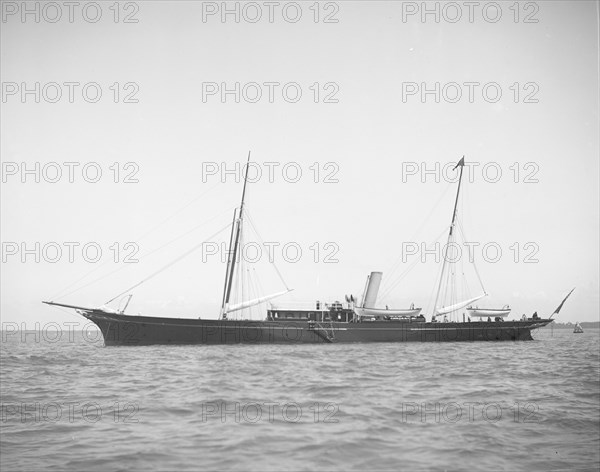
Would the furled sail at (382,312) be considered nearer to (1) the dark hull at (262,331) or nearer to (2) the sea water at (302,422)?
(1) the dark hull at (262,331)

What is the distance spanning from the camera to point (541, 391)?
18.4 m

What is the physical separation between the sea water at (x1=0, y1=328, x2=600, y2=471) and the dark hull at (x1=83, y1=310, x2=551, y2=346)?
25.6m

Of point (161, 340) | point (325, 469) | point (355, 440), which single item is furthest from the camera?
point (161, 340)

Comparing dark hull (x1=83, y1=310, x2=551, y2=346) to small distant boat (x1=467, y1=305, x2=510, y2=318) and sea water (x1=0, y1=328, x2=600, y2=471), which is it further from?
sea water (x1=0, y1=328, x2=600, y2=471)

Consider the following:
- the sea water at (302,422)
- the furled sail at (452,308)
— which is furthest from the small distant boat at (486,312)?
the sea water at (302,422)

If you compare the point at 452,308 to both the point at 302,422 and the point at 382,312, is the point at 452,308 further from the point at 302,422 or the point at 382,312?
the point at 302,422

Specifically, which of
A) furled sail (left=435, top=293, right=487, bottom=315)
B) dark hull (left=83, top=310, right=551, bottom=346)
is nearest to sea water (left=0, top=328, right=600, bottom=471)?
dark hull (left=83, top=310, right=551, bottom=346)

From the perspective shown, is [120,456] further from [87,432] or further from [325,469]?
[325,469]

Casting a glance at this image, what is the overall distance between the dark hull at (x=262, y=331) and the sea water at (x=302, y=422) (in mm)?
25589

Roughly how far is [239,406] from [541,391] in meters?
10.3

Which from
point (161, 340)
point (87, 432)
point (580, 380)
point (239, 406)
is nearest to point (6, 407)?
point (87, 432)

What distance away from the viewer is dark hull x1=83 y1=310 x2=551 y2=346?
48.4 meters

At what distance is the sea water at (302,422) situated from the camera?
10.1 meters

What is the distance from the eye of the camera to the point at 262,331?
50.9 m
